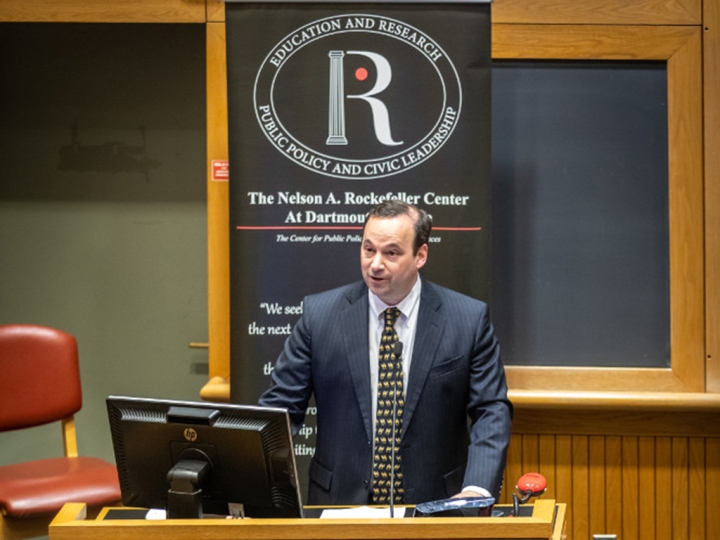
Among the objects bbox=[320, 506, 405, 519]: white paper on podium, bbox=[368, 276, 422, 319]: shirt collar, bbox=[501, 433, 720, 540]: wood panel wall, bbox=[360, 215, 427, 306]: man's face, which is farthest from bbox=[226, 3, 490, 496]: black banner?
bbox=[320, 506, 405, 519]: white paper on podium

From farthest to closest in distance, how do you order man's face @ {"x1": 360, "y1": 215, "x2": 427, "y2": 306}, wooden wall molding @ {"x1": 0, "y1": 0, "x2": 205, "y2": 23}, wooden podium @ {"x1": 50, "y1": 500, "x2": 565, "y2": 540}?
wooden wall molding @ {"x1": 0, "y1": 0, "x2": 205, "y2": 23}
man's face @ {"x1": 360, "y1": 215, "x2": 427, "y2": 306}
wooden podium @ {"x1": 50, "y1": 500, "x2": 565, "y2": 540}

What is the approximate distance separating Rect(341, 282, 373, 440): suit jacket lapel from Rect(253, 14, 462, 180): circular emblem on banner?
27.3 inches

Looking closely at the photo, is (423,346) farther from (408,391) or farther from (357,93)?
(357,93)

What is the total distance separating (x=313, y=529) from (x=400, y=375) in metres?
0.88

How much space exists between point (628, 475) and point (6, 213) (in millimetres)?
3303

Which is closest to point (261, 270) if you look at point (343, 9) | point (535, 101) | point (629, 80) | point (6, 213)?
point (343, 9)

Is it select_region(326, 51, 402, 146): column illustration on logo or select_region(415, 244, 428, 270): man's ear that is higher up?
select_region(326, 51, 402, 146): column illustration on logo

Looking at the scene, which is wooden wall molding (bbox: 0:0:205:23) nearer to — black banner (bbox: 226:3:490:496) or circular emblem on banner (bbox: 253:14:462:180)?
black banner (bbox: 226:3:490:496)

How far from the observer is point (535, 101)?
3736mm

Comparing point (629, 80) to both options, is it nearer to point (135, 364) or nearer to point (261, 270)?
point (261, 270)

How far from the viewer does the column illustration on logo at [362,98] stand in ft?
11.1

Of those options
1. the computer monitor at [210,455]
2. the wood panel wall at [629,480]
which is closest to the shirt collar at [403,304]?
the computer monitor at [210,455]

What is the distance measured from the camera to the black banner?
3.37 m

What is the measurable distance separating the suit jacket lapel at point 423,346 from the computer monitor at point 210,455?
2.45 feet
